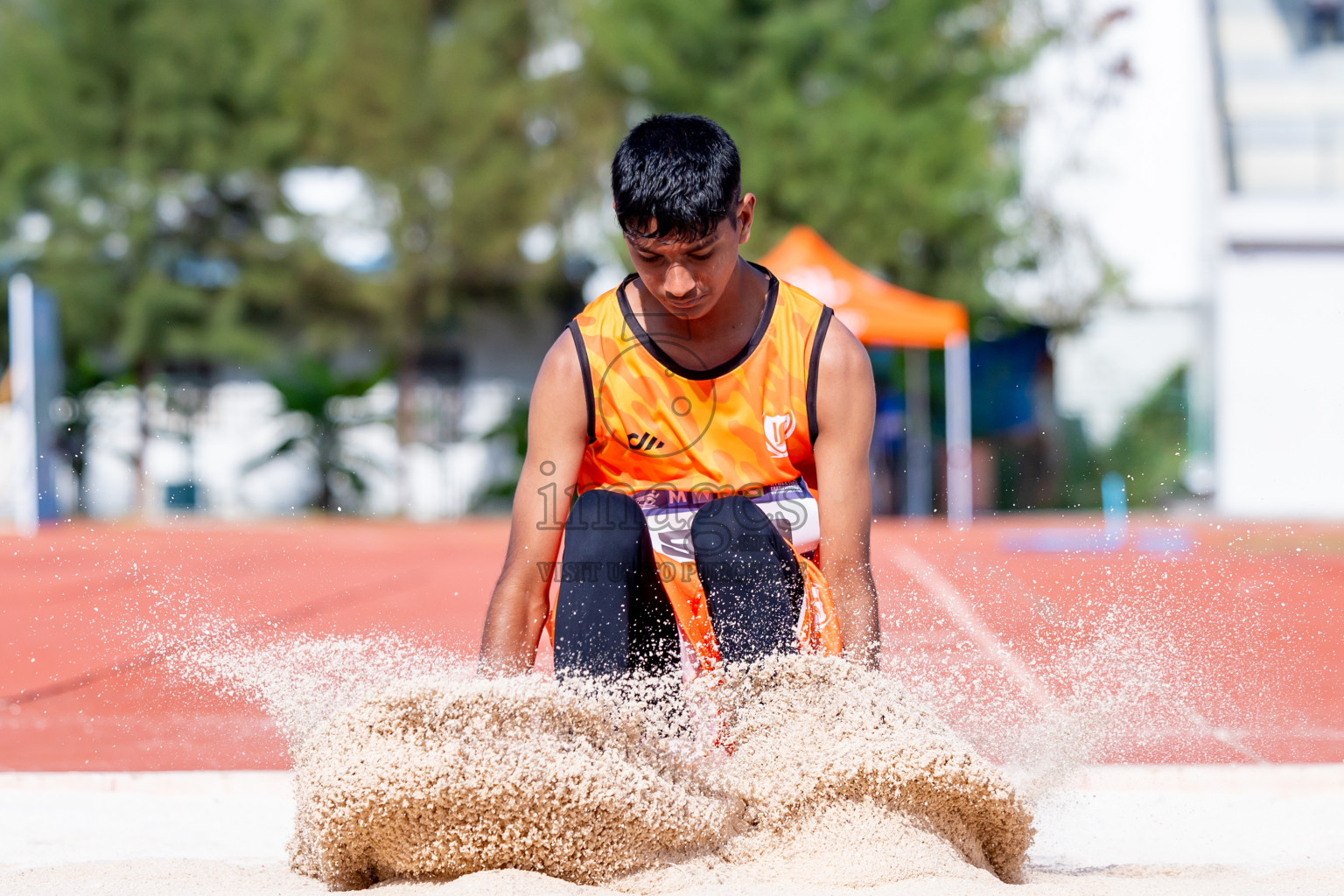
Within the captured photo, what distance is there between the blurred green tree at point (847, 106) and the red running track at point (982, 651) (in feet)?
31.7

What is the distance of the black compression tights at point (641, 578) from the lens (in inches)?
88.6

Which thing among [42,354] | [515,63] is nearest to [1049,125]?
[515,63]

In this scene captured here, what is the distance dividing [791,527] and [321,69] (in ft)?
50.6

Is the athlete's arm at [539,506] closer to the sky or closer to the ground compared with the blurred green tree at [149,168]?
closer to the ground

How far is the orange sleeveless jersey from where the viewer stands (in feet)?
7.82

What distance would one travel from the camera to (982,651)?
292 centimetres

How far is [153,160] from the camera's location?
52.6ft

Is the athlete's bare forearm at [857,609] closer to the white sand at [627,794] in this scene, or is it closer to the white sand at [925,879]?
the white sand at [627,794]

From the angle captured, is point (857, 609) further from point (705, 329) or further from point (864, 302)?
point (864, 302)

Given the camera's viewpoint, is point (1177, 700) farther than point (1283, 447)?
No

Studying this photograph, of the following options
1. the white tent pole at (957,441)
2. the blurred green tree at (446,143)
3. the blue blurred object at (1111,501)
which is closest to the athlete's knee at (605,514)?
the blue blurred object at (1111,501)

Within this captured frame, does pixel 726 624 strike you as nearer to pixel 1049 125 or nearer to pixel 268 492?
pixel 268 492

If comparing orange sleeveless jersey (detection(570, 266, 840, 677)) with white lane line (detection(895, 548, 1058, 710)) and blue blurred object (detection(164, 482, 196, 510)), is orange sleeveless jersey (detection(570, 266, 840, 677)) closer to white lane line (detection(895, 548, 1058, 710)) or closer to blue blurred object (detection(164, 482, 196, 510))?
white lane line (detection(895, 548, 1058, 710))

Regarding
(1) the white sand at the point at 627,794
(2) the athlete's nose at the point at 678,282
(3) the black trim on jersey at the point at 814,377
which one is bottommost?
(1) the white sand at the point at 627,794
